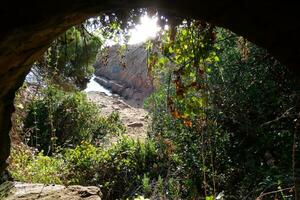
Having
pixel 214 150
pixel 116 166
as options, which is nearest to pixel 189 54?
pixel 214 150

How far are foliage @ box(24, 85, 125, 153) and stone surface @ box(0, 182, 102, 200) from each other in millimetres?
7004

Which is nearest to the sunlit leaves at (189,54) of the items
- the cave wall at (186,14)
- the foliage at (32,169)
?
the cave wall at (186,14)

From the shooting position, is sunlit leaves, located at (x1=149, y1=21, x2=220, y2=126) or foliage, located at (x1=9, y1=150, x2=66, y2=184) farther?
foliage, located at (x1=9, y1=150, x2=66, y2=184)

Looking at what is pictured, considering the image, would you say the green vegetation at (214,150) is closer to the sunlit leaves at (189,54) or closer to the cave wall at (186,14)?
the sunlit leaves at (189,54)

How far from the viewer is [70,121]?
13.9m

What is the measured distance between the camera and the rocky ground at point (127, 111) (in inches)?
620

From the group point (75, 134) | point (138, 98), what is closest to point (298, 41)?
point (75, 134)

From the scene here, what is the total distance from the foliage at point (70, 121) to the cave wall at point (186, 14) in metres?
11.2

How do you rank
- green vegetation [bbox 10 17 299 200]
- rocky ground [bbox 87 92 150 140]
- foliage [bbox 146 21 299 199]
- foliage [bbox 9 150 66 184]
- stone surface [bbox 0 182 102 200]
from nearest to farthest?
stone surface [bbox 0 182 102 200], green vegetation [bbox 10 17 299 200], foliage [bbox 146 21 299 199], foliage [bbox 9 150 66 184], rocky ground [bbox 87 92 150 140]

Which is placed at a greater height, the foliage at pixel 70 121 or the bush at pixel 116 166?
the foliage at pixel 70 121

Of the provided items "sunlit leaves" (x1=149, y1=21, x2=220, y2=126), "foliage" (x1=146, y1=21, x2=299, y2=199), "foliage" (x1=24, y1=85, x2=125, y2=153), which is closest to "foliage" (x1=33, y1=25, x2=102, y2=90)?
"sunlit leaves" (x1=149, y1=21, x2=220, y2=126)

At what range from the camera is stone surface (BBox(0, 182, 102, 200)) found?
5.41 meters

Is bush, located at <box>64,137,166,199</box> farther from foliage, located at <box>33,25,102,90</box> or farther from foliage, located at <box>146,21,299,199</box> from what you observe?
foliage, located at <box>33,25,102,90</box>

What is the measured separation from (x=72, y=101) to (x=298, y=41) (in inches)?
520
